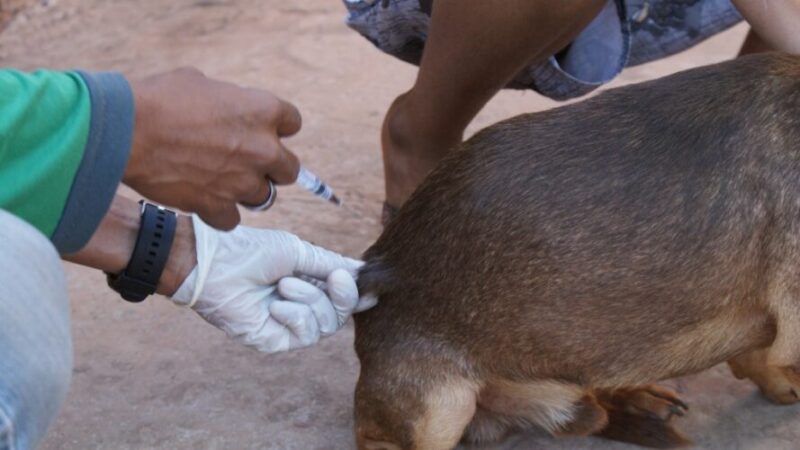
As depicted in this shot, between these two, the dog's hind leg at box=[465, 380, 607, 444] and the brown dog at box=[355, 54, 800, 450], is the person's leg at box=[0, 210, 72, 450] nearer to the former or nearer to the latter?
the brown dog at box=[355, 54, 800, 450]

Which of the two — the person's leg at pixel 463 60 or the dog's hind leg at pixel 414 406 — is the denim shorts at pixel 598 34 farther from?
the dog's hind leg at pixel 414 406

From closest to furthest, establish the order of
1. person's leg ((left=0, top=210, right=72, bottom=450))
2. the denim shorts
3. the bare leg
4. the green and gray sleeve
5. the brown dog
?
person's leg ((left=0, top=210, right=72, bottom=450)) < the green and gray sleeve < the brown dog < the denim shorts < the bare leg

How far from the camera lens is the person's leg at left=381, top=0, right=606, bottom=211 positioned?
133 inches

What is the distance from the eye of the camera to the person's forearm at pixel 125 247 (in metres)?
2.67

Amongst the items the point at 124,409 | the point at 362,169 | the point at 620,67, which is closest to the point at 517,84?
the point at 620,67

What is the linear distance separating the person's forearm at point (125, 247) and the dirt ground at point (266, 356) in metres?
0.70

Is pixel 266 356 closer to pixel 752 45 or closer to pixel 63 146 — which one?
pixel 63 146

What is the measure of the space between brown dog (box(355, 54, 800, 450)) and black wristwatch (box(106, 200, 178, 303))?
56 cm

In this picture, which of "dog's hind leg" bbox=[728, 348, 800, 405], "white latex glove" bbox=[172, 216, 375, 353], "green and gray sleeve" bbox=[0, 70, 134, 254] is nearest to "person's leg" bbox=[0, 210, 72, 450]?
"green and gray sleeve" bbox=[0, 70, 134, 254]

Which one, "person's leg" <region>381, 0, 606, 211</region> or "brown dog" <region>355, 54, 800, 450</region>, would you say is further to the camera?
"person's leg" <region>381, 0, 606, 211</region>

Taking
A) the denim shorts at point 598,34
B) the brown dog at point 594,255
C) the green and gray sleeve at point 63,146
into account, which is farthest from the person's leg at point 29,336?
the denim shorts at point 598,34

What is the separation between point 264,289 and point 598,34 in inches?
65.1

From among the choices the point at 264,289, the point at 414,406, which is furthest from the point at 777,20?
the point at 264,289

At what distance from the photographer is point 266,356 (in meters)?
3.68
